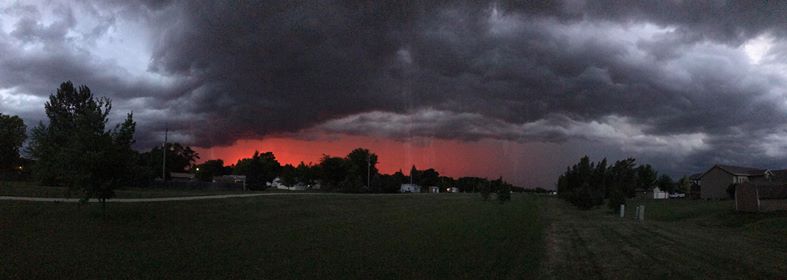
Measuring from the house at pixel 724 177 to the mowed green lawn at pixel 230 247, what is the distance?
6184 cm

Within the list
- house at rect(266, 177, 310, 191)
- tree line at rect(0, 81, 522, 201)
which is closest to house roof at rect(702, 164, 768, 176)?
tree line at rect(0, 81, 522, 201)

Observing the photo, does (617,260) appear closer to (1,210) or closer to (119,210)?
(119,210)

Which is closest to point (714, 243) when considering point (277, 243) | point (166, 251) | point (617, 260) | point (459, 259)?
point (617, 260)

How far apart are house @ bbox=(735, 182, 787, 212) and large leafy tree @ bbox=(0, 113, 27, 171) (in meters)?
95.6

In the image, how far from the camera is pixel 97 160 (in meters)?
22.9

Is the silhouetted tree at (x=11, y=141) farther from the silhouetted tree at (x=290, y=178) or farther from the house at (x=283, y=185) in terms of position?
the silhouetted tree at (x=290, y=178)

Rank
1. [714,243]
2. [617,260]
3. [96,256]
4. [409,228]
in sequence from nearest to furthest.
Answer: [96,256] → [617,260] → [714,243] → [409,228]

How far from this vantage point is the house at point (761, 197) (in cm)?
4047

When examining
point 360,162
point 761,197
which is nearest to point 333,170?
point 360,162

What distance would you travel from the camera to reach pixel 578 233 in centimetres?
2427

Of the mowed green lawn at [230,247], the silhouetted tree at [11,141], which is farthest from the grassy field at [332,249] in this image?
the silhouetted tree at [11,141]

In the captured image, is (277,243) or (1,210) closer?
(277,243)

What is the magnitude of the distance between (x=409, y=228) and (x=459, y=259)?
1119cm

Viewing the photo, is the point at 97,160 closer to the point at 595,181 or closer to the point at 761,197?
the point at 761,197
